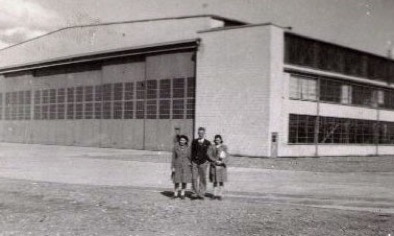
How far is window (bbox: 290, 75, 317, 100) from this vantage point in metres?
33.9

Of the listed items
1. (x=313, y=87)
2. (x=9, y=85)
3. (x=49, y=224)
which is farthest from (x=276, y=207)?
(x=9, y=85)

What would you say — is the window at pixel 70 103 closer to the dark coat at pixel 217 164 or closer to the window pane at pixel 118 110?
the window pane at pixel 118 110

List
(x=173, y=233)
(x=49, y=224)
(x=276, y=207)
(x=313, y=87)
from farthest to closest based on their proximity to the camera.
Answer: (x=313, y=87) → (x=276, y=207) → (x=49, y=224) → (x=173, y=233)

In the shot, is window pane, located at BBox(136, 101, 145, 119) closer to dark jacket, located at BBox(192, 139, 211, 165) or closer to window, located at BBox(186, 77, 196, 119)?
window, located at BBox(186, 77, 196, 119)

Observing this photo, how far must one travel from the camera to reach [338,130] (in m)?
38.1

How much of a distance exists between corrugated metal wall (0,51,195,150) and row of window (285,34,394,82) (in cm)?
677

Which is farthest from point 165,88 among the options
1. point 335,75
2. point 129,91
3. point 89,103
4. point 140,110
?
point 335,75

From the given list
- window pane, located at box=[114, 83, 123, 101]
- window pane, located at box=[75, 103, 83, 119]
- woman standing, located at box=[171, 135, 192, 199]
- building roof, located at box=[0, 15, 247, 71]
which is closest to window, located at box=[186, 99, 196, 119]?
building roof, located at box=[0, 15, 247, 71]

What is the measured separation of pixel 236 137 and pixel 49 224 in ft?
82.1

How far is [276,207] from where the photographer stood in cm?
1111

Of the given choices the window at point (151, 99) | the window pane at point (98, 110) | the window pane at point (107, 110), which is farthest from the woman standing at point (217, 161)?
the window pane at point (98, 110)

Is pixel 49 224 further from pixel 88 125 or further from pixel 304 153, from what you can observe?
pixel 88 125

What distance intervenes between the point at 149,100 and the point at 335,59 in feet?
43.6

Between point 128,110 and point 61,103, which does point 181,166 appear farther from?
point 61,103
